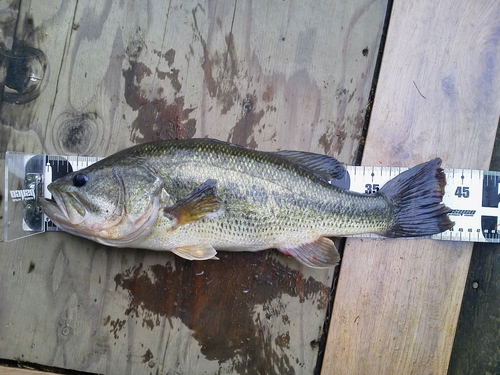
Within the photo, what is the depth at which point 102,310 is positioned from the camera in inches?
103

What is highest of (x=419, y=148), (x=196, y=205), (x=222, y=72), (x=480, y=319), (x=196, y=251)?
(x=222, y=72)

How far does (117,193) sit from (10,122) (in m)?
1.15

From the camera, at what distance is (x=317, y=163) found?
8.29ft

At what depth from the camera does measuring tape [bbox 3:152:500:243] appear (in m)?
2.57

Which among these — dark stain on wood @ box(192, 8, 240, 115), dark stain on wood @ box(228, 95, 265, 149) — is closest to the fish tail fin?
dark stain on wood @ box(228, 95, 265, 149)

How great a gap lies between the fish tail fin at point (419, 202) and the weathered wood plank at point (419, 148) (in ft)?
0.69

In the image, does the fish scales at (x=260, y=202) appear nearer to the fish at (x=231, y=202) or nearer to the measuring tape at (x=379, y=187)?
the fish at (x=231, y=202)

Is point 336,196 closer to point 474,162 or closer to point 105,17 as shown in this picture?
point 474,162

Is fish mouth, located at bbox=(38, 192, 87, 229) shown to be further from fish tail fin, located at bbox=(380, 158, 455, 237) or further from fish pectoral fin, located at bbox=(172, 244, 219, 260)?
fish tail fin, located at bbox=(380, 158, 455, 237)

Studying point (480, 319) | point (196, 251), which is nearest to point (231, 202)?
point (196, 251)

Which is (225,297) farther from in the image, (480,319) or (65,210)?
(480,319)

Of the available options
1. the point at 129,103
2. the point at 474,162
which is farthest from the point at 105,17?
the point at 474,162

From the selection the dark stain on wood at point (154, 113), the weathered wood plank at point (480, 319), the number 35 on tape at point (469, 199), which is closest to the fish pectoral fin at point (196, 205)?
the dark stain on wood at point (154, 113)

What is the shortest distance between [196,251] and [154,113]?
1056mm
